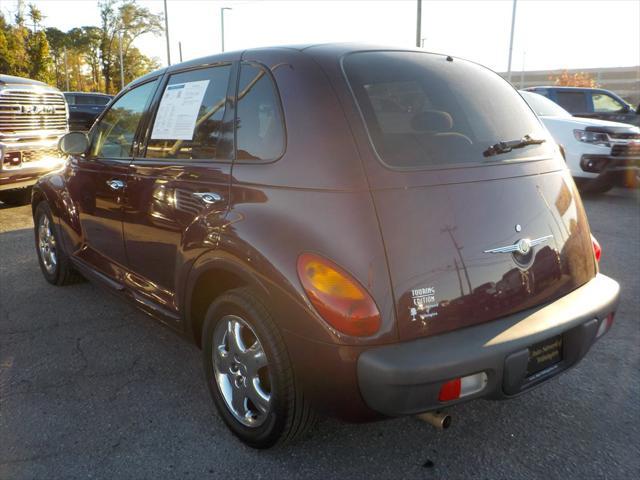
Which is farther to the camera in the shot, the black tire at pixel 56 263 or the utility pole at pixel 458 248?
the black tire at pixel 56 263

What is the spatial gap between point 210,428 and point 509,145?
1903 millimetres

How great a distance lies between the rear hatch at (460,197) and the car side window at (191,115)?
0.74 metres

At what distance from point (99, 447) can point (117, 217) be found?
1381 millimetres

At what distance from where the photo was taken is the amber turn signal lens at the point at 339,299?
195 centimetres

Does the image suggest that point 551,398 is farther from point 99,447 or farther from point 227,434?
point 99,447

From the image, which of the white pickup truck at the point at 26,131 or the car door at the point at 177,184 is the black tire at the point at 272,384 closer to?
the car door at the point at 177,184

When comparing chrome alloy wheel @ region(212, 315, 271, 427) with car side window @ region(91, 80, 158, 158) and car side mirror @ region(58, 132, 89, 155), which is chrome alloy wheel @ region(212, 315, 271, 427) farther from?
car side mirror @ region(58, 132, 89, 155)

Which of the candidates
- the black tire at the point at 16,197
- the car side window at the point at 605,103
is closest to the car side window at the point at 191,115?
the black tire at the point at 16,197

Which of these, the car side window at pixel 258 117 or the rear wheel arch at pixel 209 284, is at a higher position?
the car side window at pixel 258 117

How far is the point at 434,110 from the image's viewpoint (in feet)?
8.23

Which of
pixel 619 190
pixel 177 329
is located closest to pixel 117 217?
pixel 177 329

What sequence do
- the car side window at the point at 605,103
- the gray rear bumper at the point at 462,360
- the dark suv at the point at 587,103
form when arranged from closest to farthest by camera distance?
the gray rear bumper at the point at 462,360 < the dark suv at the point at 587,103 < the car side window at the point at 605,103

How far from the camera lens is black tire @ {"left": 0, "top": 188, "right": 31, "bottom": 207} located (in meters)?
8.86

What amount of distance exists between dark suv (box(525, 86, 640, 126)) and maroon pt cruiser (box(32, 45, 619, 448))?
9849 mm
